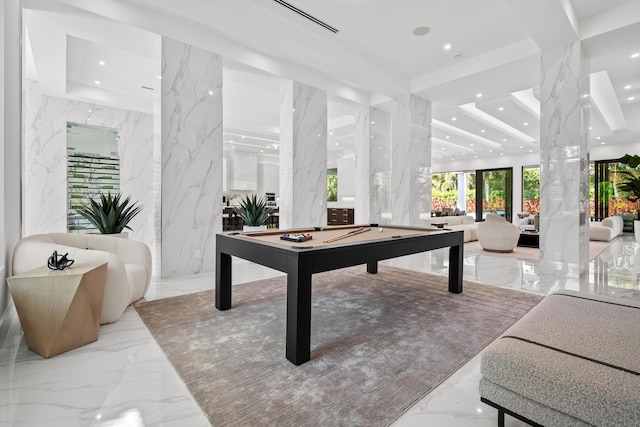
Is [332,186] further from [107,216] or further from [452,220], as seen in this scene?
[107,216]

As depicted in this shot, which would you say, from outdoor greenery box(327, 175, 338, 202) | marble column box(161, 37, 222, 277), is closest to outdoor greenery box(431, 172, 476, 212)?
outdoor greenery box(327, 175, 338, 202)

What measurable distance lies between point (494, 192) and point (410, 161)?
9.81 meters

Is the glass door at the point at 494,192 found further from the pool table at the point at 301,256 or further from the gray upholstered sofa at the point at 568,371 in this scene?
the gray upholstered sofa at the point at 568,371

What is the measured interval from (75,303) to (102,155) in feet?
19.4

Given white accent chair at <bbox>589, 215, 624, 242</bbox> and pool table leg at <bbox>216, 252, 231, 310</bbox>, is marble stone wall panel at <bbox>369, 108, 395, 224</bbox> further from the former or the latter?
white accent chair at <bbox>589, 215, 624, 242</bbox>

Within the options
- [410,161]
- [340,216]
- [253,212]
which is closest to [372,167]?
[410,161]

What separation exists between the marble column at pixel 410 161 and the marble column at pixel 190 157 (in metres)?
4.14

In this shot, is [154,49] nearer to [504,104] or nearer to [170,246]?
[170,246]

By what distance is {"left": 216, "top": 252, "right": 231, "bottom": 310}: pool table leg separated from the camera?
2996 mm

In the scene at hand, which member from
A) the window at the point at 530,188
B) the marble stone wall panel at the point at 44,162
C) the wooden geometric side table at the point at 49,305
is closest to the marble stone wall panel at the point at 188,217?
the wooden geometric side table at the point at 49,305

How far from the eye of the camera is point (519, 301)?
10.9ft

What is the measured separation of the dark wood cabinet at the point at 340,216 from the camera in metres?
12.5

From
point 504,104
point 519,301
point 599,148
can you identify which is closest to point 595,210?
point 599,148

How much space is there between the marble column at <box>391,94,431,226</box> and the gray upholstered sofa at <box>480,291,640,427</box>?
569cm
